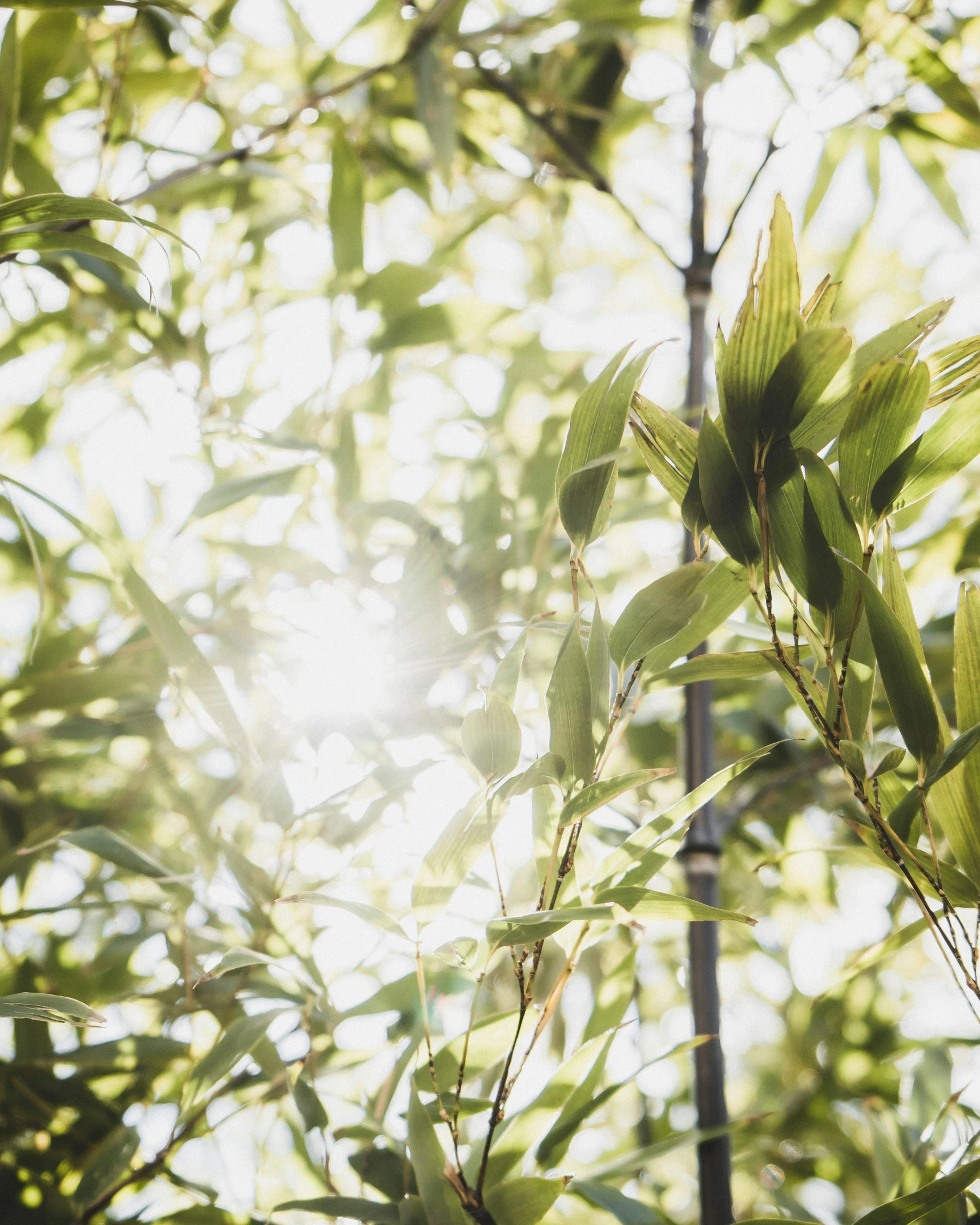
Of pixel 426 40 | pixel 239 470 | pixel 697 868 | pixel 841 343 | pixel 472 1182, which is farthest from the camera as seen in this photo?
pixel 239 470

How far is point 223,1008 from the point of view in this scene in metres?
0.50

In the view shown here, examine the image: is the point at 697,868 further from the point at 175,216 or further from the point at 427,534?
the point at 175,216

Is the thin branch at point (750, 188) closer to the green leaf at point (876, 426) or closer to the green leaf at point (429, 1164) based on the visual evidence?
the green leaf at point (876, 426)

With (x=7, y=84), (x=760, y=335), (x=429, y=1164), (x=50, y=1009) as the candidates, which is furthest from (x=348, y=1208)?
(x=7, y=84)

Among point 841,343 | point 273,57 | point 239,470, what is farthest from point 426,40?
point 841,343

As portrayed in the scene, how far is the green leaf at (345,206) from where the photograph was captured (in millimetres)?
536

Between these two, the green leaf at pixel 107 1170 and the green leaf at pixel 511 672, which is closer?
the green leaf at pixel 511 672

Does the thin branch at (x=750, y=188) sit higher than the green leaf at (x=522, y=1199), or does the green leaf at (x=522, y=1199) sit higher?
the thin branch at (x=750, y=188)

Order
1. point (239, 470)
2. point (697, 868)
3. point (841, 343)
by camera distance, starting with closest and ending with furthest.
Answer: point (841, 343)
point (697, 868)
point (239, 470)

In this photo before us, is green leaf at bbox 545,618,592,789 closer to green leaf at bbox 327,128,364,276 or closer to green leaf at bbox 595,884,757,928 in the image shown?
green leaf at bbox 595,884,757,928

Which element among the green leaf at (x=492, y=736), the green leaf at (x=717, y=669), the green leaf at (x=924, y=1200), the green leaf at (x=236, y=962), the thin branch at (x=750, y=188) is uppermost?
the thin branch at (x=750, y=188)

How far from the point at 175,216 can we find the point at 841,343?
0.63 metres

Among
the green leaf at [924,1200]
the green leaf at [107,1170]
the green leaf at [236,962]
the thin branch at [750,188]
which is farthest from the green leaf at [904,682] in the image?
the green leaf at [107,1170]

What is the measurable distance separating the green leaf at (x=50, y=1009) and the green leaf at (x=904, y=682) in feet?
0.96
